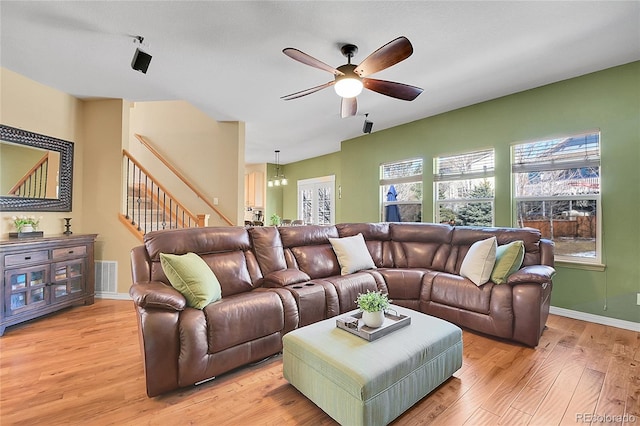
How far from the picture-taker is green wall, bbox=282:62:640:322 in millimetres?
2998

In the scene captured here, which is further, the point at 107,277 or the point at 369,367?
the point at 107,277

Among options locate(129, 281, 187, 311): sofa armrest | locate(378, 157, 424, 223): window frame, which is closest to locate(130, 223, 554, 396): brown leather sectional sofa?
locate(129, 281, 187, 311): sofa armrest

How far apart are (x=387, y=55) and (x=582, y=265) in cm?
326

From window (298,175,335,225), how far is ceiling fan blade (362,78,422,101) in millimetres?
4797

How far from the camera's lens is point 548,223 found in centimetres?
359

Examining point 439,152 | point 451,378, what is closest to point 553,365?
point 451,378

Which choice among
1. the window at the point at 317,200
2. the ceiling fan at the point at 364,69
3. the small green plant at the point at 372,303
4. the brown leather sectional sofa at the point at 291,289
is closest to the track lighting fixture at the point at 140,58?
the ceiling fan at the point at 364,69

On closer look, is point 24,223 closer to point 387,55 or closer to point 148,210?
point 148,210

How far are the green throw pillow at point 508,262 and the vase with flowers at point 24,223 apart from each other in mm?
5075

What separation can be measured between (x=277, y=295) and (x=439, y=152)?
3.60 meters

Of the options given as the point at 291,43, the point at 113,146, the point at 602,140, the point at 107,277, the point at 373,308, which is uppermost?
the point at 291,43

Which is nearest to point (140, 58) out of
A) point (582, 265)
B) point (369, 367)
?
point (369, 367)

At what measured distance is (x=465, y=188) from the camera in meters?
4.41

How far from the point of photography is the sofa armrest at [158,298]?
6.14ft
